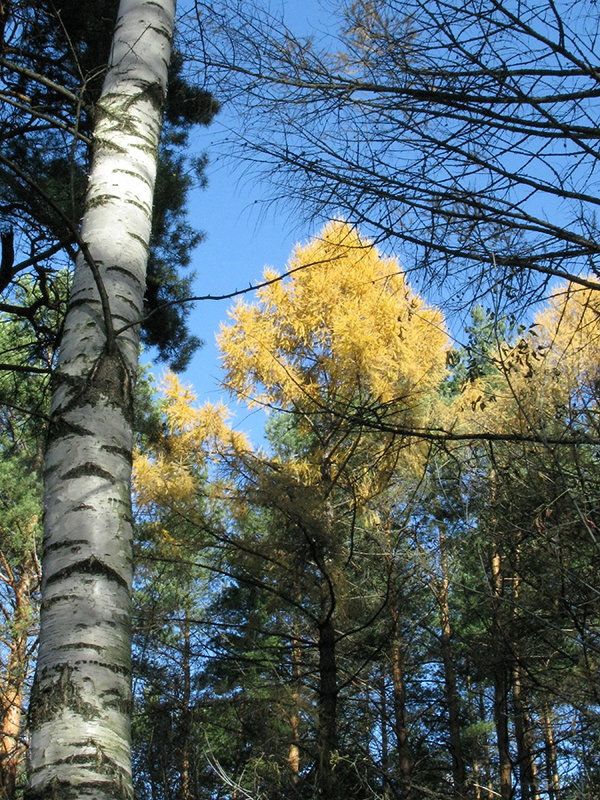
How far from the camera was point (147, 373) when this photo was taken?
45.8 feet

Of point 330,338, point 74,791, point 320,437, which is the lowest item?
point 74,791

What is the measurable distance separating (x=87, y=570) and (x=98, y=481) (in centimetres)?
23

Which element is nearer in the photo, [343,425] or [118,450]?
[118,450]

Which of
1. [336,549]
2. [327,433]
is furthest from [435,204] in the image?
[327,433]

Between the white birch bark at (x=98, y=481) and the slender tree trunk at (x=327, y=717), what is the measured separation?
4167 millimetres

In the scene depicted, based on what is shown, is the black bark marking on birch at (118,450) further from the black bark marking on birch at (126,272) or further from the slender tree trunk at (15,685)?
the slender tree trunk at (15,685)

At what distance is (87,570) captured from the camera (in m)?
1.60

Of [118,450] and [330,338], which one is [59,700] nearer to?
[118,450]

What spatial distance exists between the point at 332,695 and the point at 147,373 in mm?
9275

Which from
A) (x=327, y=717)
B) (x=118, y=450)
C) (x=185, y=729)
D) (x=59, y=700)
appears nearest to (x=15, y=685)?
(x=327, y=717)

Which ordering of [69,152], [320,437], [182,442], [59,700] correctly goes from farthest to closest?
1. [182,442]
2. [320,437]
3. [69,152]
4. [59,700]

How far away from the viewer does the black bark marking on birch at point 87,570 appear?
5.24ft

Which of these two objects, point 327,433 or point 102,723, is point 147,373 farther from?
point 102,723

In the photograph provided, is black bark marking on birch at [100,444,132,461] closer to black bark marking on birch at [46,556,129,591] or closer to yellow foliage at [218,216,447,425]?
black bark marking on birch at [46,556,129,591]
